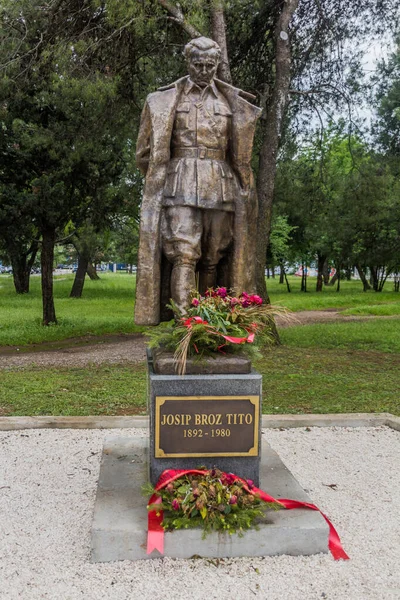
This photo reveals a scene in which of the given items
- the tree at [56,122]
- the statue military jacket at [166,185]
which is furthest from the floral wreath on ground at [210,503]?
the tree at [56,122]

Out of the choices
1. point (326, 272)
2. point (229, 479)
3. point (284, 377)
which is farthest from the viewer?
point (326, 272)

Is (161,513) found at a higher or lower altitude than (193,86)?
lower

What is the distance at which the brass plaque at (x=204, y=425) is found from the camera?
3613 millimetres

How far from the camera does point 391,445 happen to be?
18.7 ft

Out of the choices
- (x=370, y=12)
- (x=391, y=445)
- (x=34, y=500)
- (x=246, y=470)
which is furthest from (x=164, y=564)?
(x=370, y=12)

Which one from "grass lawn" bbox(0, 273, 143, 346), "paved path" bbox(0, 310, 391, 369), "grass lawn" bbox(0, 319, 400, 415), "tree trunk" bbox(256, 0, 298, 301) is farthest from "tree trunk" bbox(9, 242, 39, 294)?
"grass lawn" bbox(0, 319, 400, 415)

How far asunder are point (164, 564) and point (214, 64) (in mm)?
3467

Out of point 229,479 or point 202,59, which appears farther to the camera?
point 202,59

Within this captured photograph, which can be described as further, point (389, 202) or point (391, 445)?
point (389, 202)

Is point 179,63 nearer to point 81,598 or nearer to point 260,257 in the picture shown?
point 260,257

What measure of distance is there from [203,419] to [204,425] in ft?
0.14

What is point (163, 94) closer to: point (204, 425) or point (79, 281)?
point (204, 425)

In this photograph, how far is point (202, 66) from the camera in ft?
14.5

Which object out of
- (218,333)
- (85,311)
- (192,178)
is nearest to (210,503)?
(218,333)
